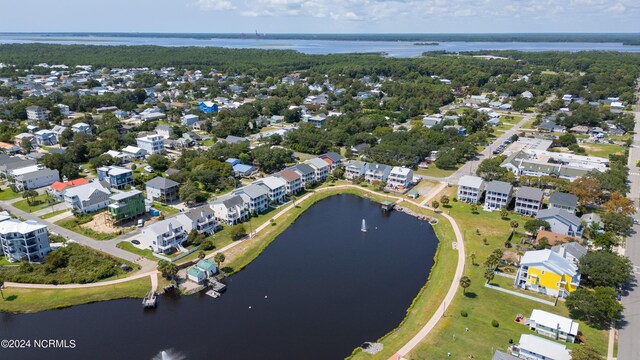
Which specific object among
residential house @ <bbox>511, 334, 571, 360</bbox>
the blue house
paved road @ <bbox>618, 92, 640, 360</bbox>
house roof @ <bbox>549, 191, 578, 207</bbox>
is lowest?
paved road @ <bbox>618, 92, 640, 360</bbox>

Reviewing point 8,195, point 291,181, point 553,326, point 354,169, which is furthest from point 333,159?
point 8,195

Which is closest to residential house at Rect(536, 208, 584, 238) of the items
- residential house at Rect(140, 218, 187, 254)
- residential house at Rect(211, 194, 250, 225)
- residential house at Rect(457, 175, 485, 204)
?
residential house at Rect(457, 175, 485, 204)

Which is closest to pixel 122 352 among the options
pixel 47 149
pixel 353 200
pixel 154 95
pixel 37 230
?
pixel 37 230

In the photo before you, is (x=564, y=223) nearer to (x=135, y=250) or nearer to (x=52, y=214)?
(x=135, y=250)

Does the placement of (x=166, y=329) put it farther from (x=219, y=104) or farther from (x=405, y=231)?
(x=219, y=104)

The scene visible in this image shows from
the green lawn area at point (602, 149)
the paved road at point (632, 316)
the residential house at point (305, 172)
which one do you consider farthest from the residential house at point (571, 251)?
the green lawn area at point (602, 149)

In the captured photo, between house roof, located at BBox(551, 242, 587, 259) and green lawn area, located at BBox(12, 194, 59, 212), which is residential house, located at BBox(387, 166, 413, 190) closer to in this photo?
house roof, located at BBox(551, 242, 587, 259)
